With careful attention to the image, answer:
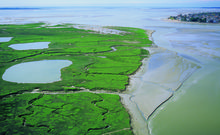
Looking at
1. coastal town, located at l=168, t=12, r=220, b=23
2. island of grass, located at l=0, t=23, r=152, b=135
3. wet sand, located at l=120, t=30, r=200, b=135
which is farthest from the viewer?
coastal town, located at l=168, t=12, r=220, b=23

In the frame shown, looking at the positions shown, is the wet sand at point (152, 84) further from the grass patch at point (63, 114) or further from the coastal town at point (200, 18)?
the coastal town at point (200, 18)

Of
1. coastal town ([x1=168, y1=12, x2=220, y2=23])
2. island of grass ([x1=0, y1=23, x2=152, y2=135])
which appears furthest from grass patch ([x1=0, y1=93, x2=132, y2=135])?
coastal town ([x1=168, y1=12, x2=220, y2=23])

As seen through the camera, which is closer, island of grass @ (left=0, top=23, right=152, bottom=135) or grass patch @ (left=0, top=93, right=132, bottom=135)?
grass patch @ (left=0, top=93, right=132, bottom=135)

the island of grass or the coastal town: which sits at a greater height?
the coastal town

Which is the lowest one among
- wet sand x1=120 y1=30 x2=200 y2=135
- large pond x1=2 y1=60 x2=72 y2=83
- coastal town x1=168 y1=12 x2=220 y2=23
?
wet sand x1=120 y1=30 x2=200 y2=135

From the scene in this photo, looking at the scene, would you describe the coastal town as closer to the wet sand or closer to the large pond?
the wet sand

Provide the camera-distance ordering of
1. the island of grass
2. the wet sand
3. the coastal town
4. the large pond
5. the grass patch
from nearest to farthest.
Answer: the grass patch < the island of grass < the wet sand < the large pond < the coastal town

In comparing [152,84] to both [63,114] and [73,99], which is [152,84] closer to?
[73,99]

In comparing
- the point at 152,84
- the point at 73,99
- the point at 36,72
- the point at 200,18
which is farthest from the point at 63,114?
the point at 200,18

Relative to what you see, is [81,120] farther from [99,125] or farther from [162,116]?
[162,116]
